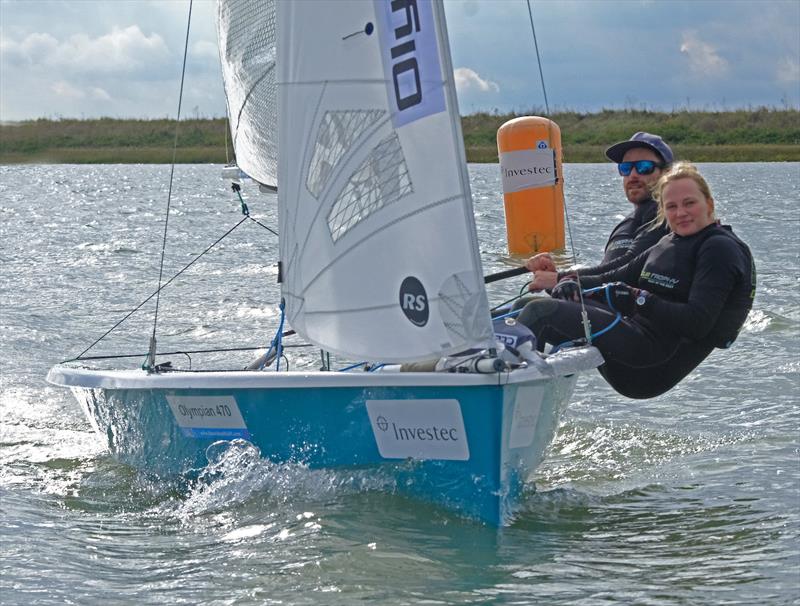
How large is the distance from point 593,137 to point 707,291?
4346 centimetres

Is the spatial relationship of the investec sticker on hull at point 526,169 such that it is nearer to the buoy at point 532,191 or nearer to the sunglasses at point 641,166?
the buoy at point 532,191

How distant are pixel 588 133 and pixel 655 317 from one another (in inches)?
1720

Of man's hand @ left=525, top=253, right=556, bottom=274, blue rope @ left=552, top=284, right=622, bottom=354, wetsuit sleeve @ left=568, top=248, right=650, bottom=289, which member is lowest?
blue rope @ left=552, top=284, right=622, bottom=354

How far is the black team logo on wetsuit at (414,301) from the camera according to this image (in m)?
4.50

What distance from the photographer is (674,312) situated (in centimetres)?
516

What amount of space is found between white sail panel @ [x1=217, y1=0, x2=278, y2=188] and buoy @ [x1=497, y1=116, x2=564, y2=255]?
23.7 ft

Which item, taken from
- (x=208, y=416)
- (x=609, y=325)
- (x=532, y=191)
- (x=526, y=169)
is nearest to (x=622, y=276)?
(x=609, y=325)

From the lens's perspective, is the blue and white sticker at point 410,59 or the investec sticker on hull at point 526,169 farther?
the investec sticker on hull at point 526,169

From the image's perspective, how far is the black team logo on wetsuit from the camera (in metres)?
4.50

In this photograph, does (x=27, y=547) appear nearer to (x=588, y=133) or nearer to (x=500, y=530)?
(x=500, y=530)

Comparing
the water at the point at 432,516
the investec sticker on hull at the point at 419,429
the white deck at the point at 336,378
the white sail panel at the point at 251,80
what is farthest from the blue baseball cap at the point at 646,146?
the investec sticker on hull at the point at 419,429

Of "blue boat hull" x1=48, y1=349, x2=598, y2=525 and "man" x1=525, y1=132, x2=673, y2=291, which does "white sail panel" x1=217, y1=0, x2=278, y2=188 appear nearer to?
"blue boat hull" x1=48, y1=349, x2=598, y2=525

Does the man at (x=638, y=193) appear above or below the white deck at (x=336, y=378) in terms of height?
above

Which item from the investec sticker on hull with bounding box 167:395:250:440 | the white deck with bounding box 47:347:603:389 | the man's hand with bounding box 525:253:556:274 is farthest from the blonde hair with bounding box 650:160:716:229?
the investec sticker on hull with bounding box 167:395:250:440
